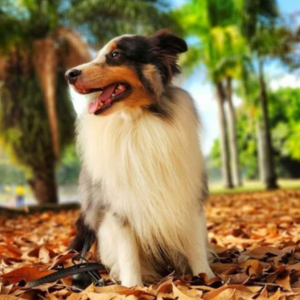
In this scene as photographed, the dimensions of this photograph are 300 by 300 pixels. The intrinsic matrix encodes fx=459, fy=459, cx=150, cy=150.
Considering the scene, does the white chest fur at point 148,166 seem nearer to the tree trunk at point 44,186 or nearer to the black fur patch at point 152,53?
the black fur patch at point 152,53

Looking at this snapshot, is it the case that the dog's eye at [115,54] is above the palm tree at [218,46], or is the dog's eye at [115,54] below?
below

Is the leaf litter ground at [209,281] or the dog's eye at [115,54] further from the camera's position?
the dog's eye at [115,54]

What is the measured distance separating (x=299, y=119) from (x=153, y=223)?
2522 centimetres

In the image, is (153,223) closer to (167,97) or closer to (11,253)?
(167,97)

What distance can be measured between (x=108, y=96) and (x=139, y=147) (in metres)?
0.34

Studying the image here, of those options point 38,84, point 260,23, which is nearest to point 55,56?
point 38,84

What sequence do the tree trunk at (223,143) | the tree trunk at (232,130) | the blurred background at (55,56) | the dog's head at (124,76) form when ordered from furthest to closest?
1. the tree trunk at (232,130)
2. the tree trunk at (223,143)
3. the blurred background at (55,56)
4. the dog's head at (124,76)

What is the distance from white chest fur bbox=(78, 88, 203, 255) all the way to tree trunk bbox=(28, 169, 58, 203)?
10836 millimetres

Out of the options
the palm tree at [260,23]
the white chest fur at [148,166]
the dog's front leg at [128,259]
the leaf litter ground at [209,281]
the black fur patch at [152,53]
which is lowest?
the leaf litter ground at [209,281]

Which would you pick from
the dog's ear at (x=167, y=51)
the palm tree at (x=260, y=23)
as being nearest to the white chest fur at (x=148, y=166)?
the dog's ear at (x=167, y=51)

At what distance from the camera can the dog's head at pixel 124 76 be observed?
2.61 meters

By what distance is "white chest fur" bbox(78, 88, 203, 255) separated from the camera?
2.64m

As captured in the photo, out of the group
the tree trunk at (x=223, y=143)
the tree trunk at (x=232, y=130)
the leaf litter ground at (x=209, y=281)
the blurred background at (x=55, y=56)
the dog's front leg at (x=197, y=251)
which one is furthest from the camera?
the tree trunk at (x=232, y=130)

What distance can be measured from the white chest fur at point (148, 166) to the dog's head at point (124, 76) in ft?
0.33
